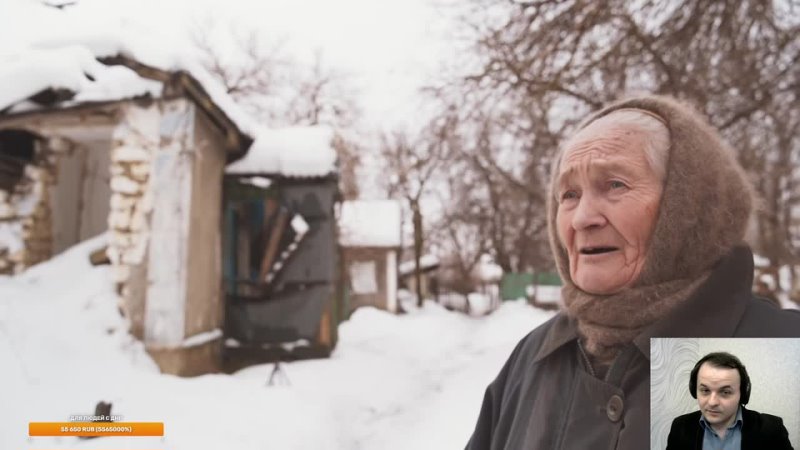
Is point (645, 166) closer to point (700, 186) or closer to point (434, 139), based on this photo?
point (700, 186)

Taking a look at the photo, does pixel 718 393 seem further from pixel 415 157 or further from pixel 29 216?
pixel 29 216

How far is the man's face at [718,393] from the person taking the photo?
0.65 m

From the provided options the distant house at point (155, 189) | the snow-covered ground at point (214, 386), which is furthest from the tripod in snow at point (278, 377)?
the distant house at point (155, 189)

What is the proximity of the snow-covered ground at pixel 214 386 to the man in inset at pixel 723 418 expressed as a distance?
1.95 ft

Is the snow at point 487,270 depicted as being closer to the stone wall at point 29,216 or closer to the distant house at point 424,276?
the distant house at point 424,276

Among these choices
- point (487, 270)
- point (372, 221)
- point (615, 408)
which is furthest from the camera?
point (487, 270)

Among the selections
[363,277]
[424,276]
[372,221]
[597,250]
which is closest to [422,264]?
[424,276]

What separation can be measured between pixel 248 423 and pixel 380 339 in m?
0.56

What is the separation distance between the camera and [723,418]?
645 mm

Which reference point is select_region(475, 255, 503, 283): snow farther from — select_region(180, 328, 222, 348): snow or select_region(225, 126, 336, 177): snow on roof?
select_region(180, 328, 222, 348): snow

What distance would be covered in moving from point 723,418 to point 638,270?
0.72 ft

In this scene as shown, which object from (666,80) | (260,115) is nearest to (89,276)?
(260,115)

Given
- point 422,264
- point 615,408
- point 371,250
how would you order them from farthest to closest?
point 371,250
point 422,264
point 615,408

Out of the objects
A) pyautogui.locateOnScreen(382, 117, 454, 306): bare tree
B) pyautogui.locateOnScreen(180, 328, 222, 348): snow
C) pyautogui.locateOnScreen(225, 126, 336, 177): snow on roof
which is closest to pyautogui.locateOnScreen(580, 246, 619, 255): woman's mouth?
pyautogui.locateOnScreen(382, 117, 454, 306): bare tree
